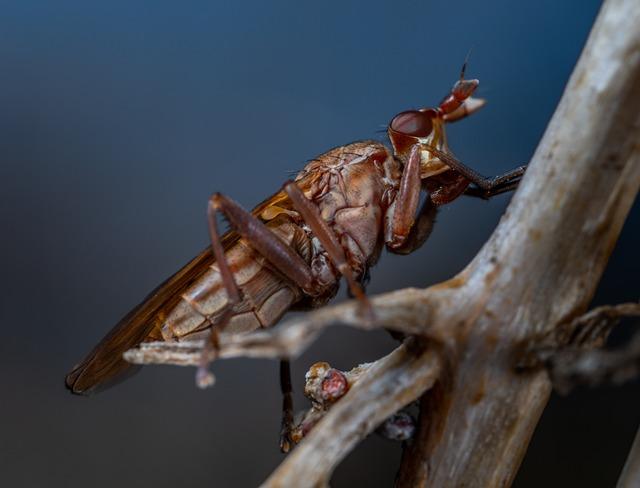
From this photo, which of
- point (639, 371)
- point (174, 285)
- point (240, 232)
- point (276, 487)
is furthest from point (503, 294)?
point (174, 285)

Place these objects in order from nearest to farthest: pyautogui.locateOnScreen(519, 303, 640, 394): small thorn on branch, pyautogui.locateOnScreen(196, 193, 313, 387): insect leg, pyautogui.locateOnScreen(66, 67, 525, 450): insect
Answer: pyautogui.locateOnScreen(519, 303, 640, 394): small thorn on branch < pyautogui.locateOnScreen(196, 193, 313, 387): insect leg < pyautogui.locateOnScreen(66, 67, 525, 450): insect

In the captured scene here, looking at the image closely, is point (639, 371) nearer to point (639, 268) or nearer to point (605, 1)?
point (605, 1)

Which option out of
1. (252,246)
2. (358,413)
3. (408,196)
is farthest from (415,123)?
(358,413)

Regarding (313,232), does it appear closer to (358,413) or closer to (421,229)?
(421,229)

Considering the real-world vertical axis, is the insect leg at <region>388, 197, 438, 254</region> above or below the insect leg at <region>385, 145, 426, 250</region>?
below

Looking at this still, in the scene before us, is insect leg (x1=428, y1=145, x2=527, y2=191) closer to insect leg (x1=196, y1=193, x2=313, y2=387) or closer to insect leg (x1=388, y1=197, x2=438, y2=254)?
insect leg (x1=388, y1=197, x2=438, y2=254)

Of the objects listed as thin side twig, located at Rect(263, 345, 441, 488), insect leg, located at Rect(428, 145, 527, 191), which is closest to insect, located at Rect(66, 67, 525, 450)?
insect leg, located at Rect(428, 145, 527, 191)
